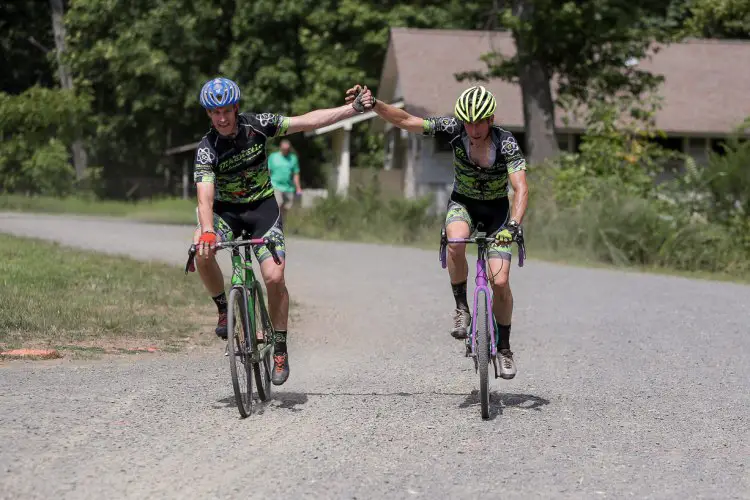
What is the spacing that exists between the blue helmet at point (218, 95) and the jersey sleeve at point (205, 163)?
0.25m

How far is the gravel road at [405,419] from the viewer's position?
5.91 meters

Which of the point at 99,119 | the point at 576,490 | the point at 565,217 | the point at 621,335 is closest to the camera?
the point at 576,490

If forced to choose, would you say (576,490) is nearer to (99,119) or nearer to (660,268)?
(660,268)

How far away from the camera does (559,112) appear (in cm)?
3734

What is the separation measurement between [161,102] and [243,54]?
4430mm

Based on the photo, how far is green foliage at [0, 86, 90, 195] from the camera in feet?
149

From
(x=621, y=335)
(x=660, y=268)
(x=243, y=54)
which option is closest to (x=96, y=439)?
(x=621, y=335)

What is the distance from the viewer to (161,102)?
48.8 meters

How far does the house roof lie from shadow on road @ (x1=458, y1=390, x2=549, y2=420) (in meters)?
26.8

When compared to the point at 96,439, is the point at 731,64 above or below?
above

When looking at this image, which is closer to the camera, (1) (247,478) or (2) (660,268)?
(1) (247,478)

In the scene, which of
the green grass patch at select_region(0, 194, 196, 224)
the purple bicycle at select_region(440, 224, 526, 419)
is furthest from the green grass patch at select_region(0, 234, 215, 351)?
the green grass patch at select_region(0, 194, 196, 224)

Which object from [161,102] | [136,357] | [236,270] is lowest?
[136,357]

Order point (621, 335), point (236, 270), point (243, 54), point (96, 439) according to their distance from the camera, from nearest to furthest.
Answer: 1. point (96, 439)
2. point (236, 270)
3. point (621, 335)
4. point (243, 54)
